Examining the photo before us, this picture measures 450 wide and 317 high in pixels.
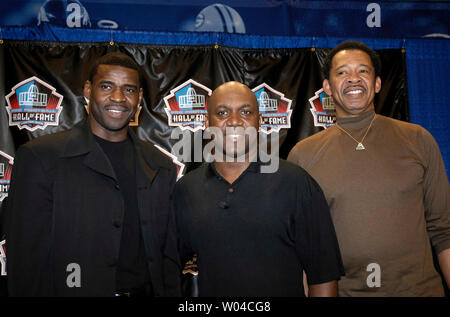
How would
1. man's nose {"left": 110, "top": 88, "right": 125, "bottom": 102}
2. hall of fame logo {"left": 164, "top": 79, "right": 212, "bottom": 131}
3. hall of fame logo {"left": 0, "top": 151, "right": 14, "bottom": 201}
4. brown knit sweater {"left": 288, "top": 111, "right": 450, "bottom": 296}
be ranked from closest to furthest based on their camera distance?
brown knit sweater {"left": 288, "top": 111, "right": 450, "bottom": 296}, man's nose {"left": 110, "top": 88, "right": 125, "bottom": 102}, hall of fame logo {"left": 0, "top": 151, "right": 14, "bottom": 201}, hall of fame logo {"left": 164, "top": 79, "right": 212, "bottom": 131}

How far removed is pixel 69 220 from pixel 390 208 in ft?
4.89

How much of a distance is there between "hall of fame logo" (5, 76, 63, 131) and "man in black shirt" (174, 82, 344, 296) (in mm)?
1895

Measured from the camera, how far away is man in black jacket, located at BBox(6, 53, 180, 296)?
4.59ft

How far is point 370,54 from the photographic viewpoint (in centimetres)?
179

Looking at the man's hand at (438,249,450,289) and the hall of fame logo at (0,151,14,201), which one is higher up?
the hall of fame logo at (0,151,14,201)

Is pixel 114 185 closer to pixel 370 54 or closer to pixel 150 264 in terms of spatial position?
pixel 150 264

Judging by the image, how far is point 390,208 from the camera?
1.57m

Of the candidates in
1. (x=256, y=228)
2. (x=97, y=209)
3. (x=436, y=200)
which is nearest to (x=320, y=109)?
(x=436, y=200)

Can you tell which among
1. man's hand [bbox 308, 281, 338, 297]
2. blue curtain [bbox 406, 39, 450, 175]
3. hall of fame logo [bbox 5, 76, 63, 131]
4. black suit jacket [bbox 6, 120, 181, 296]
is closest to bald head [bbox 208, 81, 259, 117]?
black suit jacket [bbox 6, 120, 181, 296]

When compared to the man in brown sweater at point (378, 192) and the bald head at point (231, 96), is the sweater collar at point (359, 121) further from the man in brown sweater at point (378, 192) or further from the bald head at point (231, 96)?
the bald head at point (231, 96)

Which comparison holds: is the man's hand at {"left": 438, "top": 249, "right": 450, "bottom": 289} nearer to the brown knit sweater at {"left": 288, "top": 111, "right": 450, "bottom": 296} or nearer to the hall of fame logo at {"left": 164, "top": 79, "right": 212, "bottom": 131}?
the brown knit sweater at {"left": 288, "top": 111, "right": 450, "bottom": 296}

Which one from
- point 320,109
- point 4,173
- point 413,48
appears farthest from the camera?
point 413,48

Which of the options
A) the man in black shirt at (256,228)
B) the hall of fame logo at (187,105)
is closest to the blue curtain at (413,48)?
the hall of fame logo at (187,105)

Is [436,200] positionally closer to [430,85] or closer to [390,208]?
[390,208]
